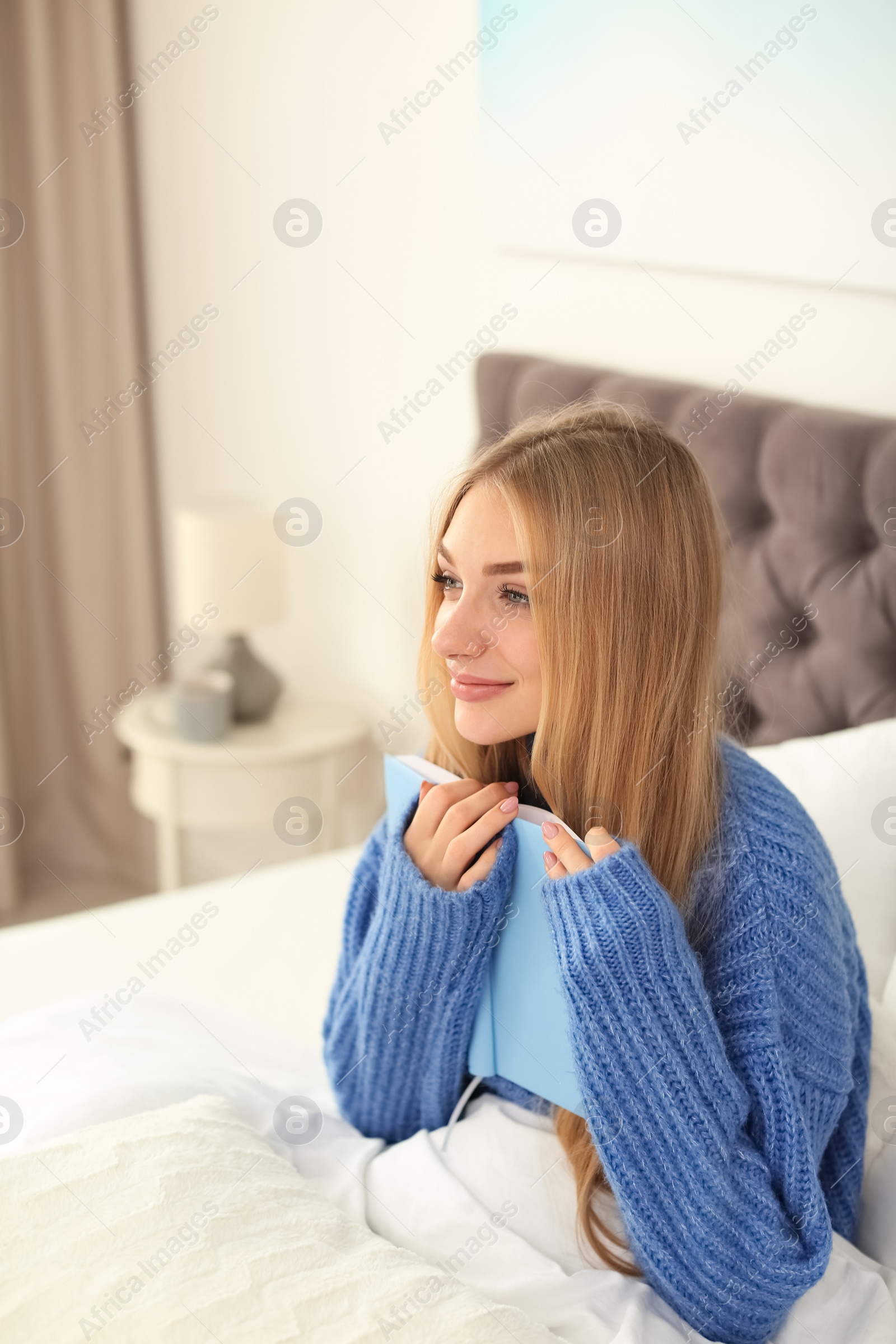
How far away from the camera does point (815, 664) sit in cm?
157

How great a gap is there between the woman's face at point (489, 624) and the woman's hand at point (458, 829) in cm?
7

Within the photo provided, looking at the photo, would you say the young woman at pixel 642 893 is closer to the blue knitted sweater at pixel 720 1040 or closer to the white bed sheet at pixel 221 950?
the blue knitted sweater at pixel 720 1040

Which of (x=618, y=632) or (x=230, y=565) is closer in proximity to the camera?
(x=618, y=632)

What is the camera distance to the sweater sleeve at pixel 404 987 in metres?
1.04

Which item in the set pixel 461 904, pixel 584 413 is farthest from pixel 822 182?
pixel 461 904

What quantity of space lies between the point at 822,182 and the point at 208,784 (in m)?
1.58

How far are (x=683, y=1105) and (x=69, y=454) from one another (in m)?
2.47

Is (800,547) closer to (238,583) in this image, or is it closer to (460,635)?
(460,635)

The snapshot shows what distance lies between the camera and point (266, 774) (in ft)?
7.97

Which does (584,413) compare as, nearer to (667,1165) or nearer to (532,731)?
(532,731)

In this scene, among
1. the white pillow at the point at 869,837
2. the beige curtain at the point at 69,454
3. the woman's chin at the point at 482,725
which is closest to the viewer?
the woman's chin at the point at 482,725

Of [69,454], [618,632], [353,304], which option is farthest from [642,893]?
[69,454]

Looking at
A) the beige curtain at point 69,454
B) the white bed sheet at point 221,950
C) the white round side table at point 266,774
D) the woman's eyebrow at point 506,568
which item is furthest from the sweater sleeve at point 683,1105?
the beige curtain at point 69,454

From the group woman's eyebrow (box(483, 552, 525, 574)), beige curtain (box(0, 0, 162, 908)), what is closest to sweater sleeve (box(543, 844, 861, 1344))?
woman's eyebrow (box(483, 552, 525, 574))
